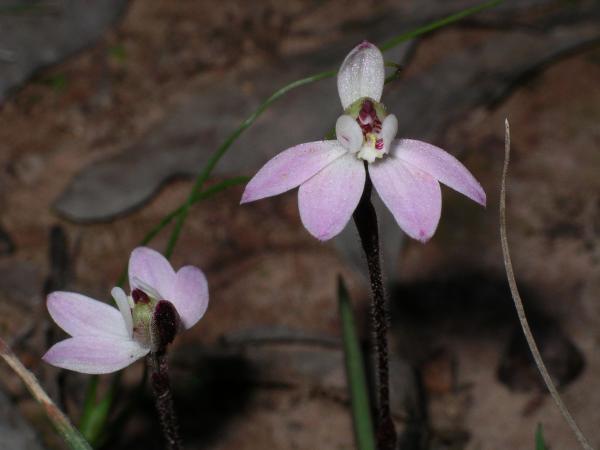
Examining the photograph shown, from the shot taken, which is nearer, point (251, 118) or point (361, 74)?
point (361, 74)

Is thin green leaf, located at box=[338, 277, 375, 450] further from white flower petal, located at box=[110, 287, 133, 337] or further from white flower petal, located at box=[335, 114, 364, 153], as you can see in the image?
white flower petal, located at box=[110, 287, 133, 337]

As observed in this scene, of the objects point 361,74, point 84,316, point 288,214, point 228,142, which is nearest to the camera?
point 84,316

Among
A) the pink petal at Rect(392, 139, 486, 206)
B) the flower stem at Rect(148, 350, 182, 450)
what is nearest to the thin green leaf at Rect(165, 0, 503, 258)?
the pink petal at Rect(392, 139, 486, 206)

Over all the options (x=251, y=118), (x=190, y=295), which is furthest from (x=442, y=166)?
(x=251, y=118)

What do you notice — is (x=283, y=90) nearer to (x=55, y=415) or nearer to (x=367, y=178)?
(x=367, y=178)

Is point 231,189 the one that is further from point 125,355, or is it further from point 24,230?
point 125,355

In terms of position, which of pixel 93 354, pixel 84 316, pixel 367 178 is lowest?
pixel 93 354

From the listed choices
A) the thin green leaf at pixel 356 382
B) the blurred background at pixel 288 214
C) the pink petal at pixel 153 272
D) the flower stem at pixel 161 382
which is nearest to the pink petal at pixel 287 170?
the pink petal at pixel 153 272

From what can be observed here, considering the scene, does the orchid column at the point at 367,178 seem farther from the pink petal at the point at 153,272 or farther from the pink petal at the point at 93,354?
the pink petal at the point at 93,354

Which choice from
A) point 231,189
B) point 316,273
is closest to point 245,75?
point 231,189
